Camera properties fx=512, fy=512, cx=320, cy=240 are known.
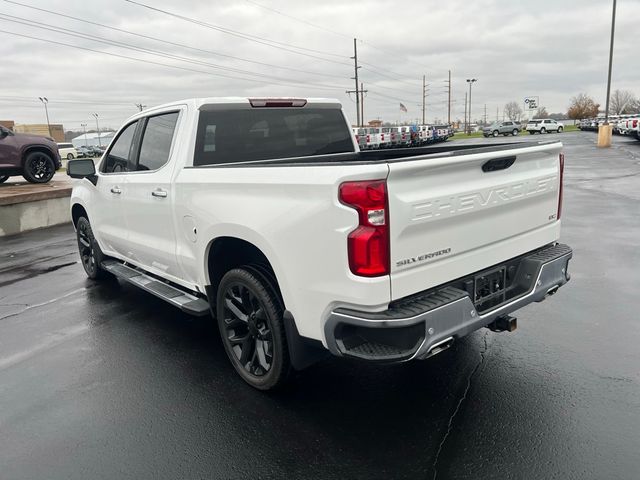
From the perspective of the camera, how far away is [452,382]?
11.7 ft

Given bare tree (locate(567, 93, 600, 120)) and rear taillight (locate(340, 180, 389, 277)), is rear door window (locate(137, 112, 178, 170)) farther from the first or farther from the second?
bare tree (locate(567, 93, 600, 120))

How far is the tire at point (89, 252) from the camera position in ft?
20.1

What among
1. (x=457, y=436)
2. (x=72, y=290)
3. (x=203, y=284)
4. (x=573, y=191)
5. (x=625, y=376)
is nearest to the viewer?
(x=457, y=436)

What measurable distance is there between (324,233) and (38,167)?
13.3 meters

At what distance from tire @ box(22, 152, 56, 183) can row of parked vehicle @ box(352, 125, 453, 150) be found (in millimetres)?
20319

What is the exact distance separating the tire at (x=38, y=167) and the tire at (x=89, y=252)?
26.5 ft

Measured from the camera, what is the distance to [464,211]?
292 cm

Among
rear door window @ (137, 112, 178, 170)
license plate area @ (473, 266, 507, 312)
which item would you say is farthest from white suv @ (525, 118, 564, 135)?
license plate area @ (473, 266, 507, 312)

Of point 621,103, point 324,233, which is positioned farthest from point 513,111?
point 324,233

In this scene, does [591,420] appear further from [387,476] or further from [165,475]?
[165,475]

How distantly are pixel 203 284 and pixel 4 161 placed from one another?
37.5 ft

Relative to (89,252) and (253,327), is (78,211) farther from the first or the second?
(253,327)

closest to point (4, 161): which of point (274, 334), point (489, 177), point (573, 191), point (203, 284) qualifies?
point (203, 284)

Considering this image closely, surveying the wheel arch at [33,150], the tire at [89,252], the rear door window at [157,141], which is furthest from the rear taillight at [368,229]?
the wheel arch at [33,150]
